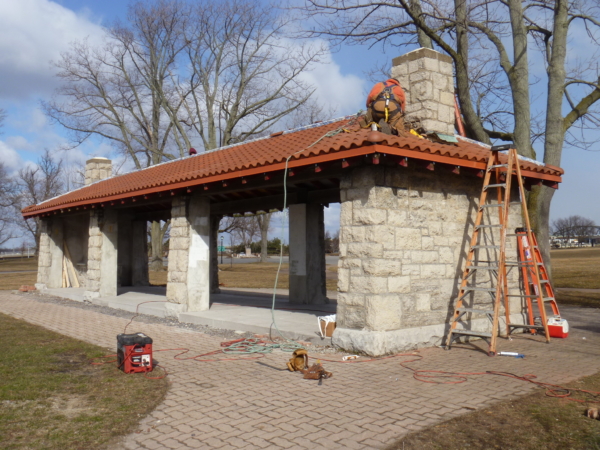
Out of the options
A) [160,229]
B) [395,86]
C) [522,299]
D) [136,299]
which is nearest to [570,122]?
[522,299]

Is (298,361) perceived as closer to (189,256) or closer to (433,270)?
(433,270)

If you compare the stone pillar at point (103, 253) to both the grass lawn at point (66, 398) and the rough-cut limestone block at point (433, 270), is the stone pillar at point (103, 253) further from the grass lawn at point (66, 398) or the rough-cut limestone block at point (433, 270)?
the rough-cut limestone block at point (433, 270)

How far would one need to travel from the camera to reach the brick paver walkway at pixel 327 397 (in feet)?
13.7

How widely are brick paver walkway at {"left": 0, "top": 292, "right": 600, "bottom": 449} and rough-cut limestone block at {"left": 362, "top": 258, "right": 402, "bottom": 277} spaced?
45.0 inches

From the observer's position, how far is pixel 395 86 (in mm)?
8305

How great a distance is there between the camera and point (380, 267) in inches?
278

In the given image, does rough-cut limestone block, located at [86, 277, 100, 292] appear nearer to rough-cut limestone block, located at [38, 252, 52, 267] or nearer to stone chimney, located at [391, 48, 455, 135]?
rough-cut limestone block, located at [38, 252, 52, 267]

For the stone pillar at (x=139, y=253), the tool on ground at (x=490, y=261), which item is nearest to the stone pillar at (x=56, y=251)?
the stone pillar at (x=139, y=253)

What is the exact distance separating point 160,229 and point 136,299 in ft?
66.4

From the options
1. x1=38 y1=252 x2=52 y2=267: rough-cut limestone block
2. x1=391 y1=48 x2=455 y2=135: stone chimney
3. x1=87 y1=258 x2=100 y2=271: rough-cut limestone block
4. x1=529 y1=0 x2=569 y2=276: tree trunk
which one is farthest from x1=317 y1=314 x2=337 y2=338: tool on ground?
x1=38 y1=252 x2=52 y2=267: rough-cut limestone block

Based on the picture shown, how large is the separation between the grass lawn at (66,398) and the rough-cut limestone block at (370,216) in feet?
10.6

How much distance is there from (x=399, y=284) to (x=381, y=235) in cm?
73

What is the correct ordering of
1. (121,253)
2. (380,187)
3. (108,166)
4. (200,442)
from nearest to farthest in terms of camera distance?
(200,442), (380,187), (121,253), (108,166)

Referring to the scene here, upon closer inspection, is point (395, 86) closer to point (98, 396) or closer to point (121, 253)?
point (98, 396)
